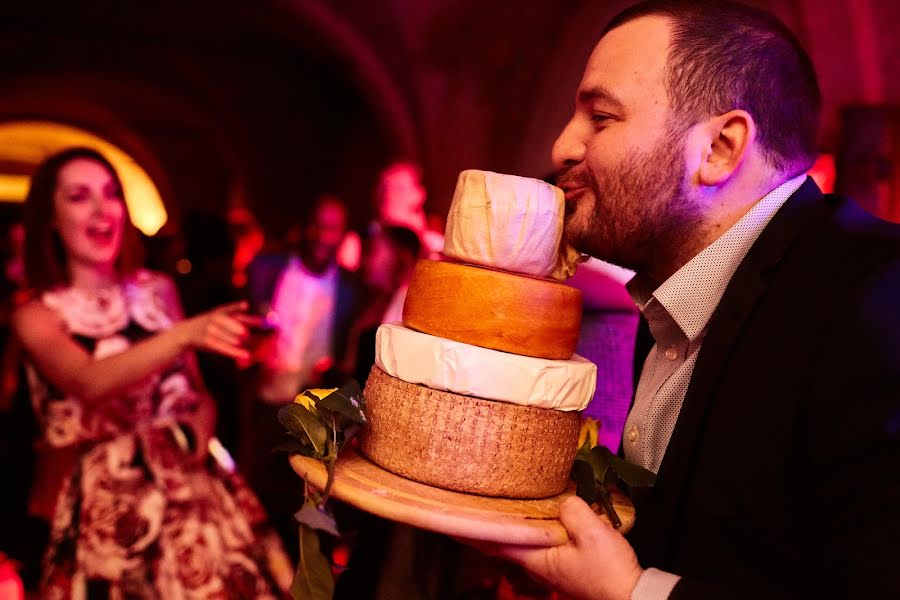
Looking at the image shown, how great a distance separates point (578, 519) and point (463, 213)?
593 mm

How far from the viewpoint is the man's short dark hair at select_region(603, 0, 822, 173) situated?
1.34 m

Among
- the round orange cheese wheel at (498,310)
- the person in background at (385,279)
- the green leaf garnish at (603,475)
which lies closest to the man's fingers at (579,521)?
the green leaf garnish at (603,475)

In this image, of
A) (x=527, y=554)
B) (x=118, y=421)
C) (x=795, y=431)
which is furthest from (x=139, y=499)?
(x=795, y=431)

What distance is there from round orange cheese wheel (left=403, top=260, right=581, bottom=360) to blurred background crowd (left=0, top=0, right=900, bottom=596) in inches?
19.9

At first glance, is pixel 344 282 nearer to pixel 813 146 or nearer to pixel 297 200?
pixel 813 146

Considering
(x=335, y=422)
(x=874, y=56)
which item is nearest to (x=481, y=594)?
(x=335, y=422)

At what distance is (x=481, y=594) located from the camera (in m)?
1.68

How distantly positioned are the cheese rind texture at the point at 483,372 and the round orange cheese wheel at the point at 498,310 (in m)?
0.03

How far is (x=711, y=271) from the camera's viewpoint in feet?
4.47

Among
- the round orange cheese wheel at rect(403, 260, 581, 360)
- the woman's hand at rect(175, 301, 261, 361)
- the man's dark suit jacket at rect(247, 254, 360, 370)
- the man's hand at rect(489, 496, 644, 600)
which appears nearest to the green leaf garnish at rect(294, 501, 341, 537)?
the man's hand at rect(489, 496, 644, 600)

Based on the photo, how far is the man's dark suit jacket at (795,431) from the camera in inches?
39.3

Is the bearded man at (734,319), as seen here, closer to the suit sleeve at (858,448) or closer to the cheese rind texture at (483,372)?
the suit sleeve at (858,448)

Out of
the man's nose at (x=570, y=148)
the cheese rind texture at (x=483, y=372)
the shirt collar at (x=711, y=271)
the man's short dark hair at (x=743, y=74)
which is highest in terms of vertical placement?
the man's short dark hair at (x=743, y=74)

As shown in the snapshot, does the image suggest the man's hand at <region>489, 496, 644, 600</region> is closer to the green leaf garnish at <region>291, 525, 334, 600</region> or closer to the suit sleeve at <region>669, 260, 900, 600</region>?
the suit sleeve at <region>669, 260, 900, 600</region>
